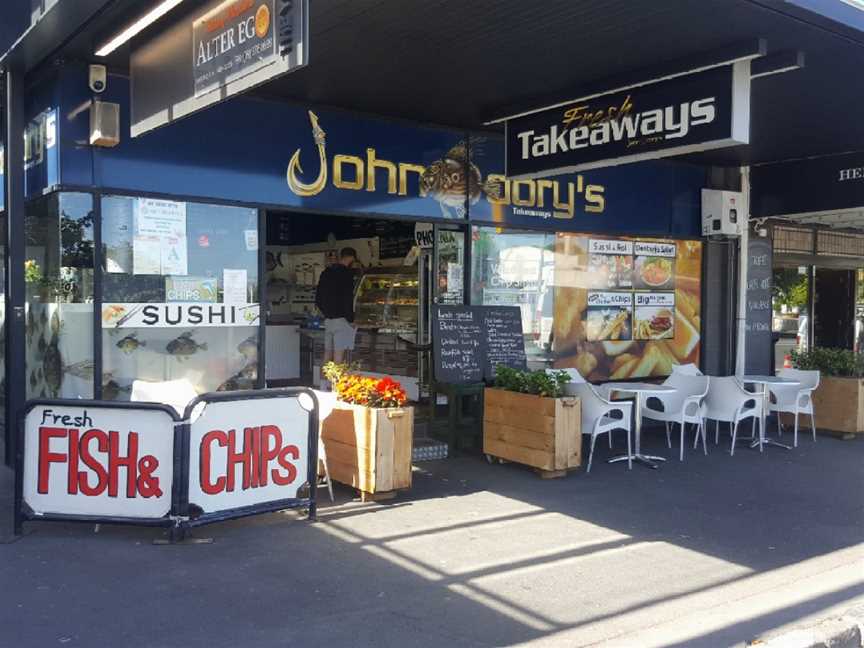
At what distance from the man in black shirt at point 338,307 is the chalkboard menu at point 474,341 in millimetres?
2327

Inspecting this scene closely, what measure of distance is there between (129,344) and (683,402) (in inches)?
217

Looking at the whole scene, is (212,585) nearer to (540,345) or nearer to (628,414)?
(628,414)

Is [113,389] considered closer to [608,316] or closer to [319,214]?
[319,214]

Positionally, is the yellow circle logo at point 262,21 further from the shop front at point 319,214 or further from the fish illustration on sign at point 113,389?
the fish illustration on sign at point 113,389

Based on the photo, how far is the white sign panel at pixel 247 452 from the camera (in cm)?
539

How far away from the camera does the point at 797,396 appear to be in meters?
9.38

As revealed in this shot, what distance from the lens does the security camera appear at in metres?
6.76

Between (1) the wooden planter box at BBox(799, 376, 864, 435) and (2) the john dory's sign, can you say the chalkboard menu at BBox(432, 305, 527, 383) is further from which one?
(1) the wooden planter box at BBox(799, 376, 864, 435)

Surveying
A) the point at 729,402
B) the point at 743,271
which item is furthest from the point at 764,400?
the point at 743,271

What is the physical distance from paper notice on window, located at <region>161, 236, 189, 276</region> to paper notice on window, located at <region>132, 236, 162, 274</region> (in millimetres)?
44

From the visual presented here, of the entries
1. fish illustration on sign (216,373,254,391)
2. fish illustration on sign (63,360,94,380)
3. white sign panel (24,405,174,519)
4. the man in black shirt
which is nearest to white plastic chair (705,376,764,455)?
the man in black shirt

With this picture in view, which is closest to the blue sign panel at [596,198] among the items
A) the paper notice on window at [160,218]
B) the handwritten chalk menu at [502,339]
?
the handwritten chalk menu at [502,339]

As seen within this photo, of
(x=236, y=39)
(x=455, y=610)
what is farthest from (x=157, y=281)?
(x=455, y=610)

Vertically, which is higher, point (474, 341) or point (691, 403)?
point (474, 341)
